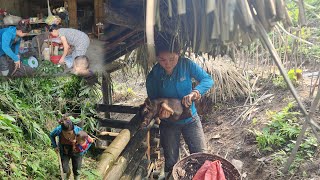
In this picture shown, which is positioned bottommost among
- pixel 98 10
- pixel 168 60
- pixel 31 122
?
pixel 31 122

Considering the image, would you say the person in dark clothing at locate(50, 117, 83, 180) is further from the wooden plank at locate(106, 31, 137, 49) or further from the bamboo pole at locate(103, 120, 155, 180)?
the wooden plank at locate(106, 31, 137, 49)

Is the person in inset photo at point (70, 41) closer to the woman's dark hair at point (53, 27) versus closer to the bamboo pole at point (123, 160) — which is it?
the woman's dark hair at point (53, 27)

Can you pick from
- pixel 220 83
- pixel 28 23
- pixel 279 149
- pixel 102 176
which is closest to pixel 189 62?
pixel 102 176

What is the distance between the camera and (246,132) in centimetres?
658

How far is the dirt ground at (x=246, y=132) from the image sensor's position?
5288mm

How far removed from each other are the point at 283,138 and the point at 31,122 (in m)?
4.51

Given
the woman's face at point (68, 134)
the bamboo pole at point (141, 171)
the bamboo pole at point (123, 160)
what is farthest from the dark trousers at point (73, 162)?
the bamboo pole at point (141, 171)

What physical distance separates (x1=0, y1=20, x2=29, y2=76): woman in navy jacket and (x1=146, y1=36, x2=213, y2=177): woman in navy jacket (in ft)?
4.86

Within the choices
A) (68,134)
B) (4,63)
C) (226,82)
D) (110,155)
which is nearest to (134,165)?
(110,155)

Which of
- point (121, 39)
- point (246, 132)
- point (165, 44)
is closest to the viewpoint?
point (121, 39)

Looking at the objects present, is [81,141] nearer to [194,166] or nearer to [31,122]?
[31,122]

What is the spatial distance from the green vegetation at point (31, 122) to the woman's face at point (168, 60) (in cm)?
96

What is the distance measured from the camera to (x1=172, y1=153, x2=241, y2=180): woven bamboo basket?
11.7 feet

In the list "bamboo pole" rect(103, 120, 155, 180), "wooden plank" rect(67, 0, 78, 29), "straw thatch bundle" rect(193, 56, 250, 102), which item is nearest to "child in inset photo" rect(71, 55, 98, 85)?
"wooden plank" rect(67, 0, 78, 29)
